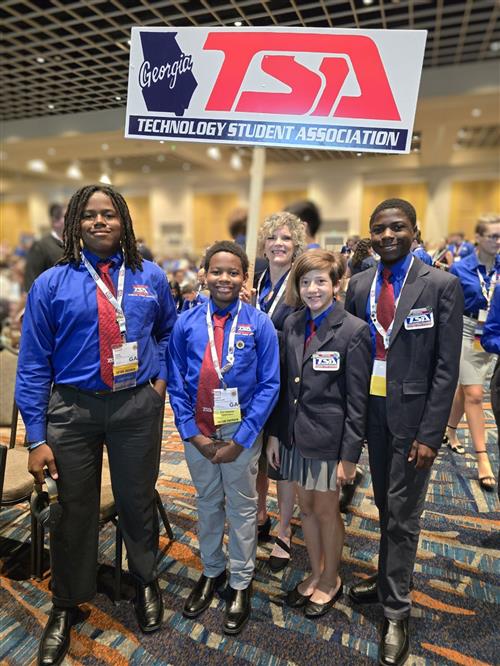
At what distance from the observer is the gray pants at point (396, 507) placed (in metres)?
1.61

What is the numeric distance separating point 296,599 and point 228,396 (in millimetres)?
1012

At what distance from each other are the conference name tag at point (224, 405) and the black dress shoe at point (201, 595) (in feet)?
2.62

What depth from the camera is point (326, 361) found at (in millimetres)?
1634

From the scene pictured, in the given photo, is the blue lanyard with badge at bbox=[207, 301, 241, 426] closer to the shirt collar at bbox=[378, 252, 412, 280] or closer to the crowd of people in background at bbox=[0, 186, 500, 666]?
the crowd of people in background at bbox=[0, 186, 500, 666]

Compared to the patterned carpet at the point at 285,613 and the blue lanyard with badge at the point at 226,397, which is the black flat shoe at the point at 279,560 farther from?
the blue lanyard with badge at the point at 226,397

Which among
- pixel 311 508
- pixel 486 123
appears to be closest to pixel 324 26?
pixel 311 508

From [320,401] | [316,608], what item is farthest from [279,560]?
[320,401]

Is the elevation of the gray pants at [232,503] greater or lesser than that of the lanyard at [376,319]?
lesser

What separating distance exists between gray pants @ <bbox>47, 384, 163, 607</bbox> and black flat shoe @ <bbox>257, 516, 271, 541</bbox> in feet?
2.34

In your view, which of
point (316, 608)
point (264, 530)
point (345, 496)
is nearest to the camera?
point (316, 608)

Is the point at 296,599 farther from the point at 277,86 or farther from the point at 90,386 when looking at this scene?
the point at 277,86

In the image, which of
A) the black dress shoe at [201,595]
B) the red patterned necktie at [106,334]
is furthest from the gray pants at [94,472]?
the black dress shoe at [201,595]

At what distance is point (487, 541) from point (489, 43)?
21.4ft

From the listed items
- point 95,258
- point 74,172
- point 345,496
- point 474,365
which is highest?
point 74,172
